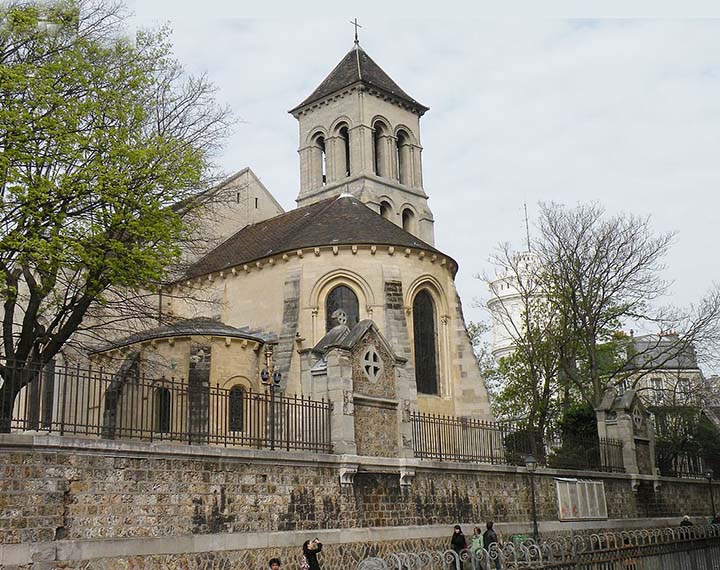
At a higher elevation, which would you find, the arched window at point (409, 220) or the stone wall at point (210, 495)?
the arched window at point (409, 220)

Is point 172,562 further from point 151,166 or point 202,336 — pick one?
point 202,336

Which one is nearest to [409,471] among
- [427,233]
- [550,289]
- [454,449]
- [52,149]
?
[454,449]

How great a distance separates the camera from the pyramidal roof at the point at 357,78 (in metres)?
45.4

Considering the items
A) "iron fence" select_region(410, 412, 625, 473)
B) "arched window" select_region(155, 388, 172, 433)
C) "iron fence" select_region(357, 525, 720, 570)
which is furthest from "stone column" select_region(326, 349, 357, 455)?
"arched window" select_region(155, 388, 172, 433)

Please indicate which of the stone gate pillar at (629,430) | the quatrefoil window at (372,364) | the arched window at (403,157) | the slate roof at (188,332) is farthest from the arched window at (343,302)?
the arched window at (403,157)

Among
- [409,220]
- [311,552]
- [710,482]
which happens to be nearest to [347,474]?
[311,552]

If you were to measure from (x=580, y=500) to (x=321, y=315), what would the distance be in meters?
10.4

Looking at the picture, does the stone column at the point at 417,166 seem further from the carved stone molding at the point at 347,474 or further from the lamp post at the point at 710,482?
the carved stone molding at the point at 347,474

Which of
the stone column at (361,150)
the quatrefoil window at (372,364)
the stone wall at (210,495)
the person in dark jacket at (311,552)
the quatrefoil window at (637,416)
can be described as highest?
the stone column at (361,150)

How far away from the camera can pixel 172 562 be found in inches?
500

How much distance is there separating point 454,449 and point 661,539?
6228mm

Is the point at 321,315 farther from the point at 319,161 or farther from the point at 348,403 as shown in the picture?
the point at 319,161

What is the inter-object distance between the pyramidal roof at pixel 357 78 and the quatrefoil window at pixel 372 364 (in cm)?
2945

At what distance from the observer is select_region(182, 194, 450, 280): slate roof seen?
95.3 feet
